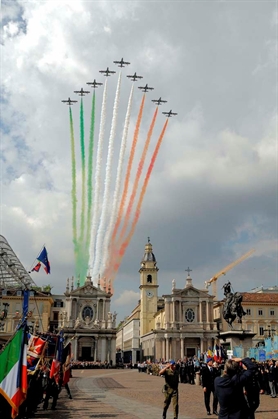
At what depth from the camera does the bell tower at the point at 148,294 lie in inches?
3765

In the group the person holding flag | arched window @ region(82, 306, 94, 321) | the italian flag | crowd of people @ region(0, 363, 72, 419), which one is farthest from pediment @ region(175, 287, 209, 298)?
the italian flag

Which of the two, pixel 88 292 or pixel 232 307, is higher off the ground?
pixel 88 292

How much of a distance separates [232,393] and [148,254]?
9291 centimetres

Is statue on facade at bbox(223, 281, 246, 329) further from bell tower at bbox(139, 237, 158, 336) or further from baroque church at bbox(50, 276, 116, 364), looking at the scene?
bell tower at bbox(139, 237, 158, 336)

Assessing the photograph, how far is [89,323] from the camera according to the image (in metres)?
78.0

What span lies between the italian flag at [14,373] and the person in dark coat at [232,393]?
19.2 ft

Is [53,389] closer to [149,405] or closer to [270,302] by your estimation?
[149,405]

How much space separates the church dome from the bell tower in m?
1.05

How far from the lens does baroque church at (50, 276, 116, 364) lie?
249 feet

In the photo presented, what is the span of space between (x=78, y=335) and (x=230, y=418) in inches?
2872

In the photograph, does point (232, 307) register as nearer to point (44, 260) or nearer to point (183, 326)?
point (44, 260)

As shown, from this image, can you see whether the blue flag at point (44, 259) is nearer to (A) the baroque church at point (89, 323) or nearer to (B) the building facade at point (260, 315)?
(A) the baroque church at point (89, 323)

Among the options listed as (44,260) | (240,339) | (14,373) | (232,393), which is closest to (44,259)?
(44,260)

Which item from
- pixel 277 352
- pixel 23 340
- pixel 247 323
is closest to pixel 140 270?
pixel 247 323
